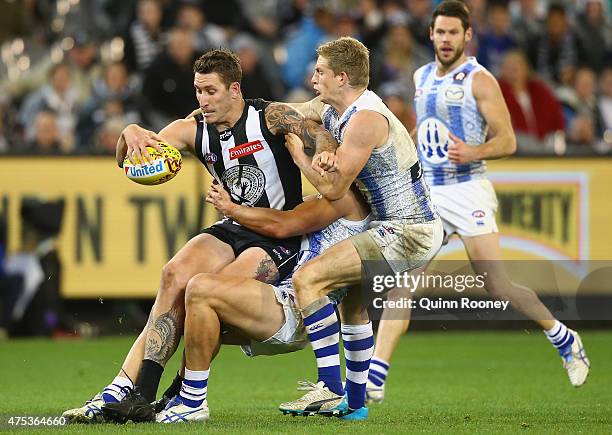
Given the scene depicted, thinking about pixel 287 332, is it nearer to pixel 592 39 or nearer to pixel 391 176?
pixel 391 176

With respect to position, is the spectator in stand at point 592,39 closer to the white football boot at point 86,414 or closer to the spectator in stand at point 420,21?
the spectator in stand at point 420,21

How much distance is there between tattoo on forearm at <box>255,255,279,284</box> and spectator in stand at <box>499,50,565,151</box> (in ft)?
23.3

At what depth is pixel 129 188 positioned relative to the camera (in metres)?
13.2

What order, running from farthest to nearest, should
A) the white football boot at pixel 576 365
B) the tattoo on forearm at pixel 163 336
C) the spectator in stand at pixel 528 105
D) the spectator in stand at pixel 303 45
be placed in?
the spectator in stand at pixel 303 45 < the spectator in stand at pixel 528 105 < the white football boot at pixel 576 365 < the tattoo on forearm at pixel 163 336

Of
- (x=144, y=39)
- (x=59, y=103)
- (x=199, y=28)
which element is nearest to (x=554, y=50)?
(x=199, y=28)

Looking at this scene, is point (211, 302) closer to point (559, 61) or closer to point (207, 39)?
point (207, 39)

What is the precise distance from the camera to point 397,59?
15312 mm

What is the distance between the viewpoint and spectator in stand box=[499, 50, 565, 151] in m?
14.0

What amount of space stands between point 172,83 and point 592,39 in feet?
19.6

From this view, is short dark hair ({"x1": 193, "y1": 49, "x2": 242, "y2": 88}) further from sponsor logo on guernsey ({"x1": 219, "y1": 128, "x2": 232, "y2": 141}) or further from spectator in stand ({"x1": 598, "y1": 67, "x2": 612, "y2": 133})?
spectator in stand ({"x1": 598, "y1": 67, "x2": 612, "y2": 133})

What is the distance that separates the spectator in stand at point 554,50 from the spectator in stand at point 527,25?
0.08 meters

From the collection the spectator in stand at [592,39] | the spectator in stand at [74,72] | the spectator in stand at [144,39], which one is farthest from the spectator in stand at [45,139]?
the spectator in stand at [592,39]

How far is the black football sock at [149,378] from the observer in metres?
6.95

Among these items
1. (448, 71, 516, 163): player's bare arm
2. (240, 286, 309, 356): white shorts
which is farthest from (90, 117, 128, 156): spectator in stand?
(240, 286, 309, 356): white shorts
